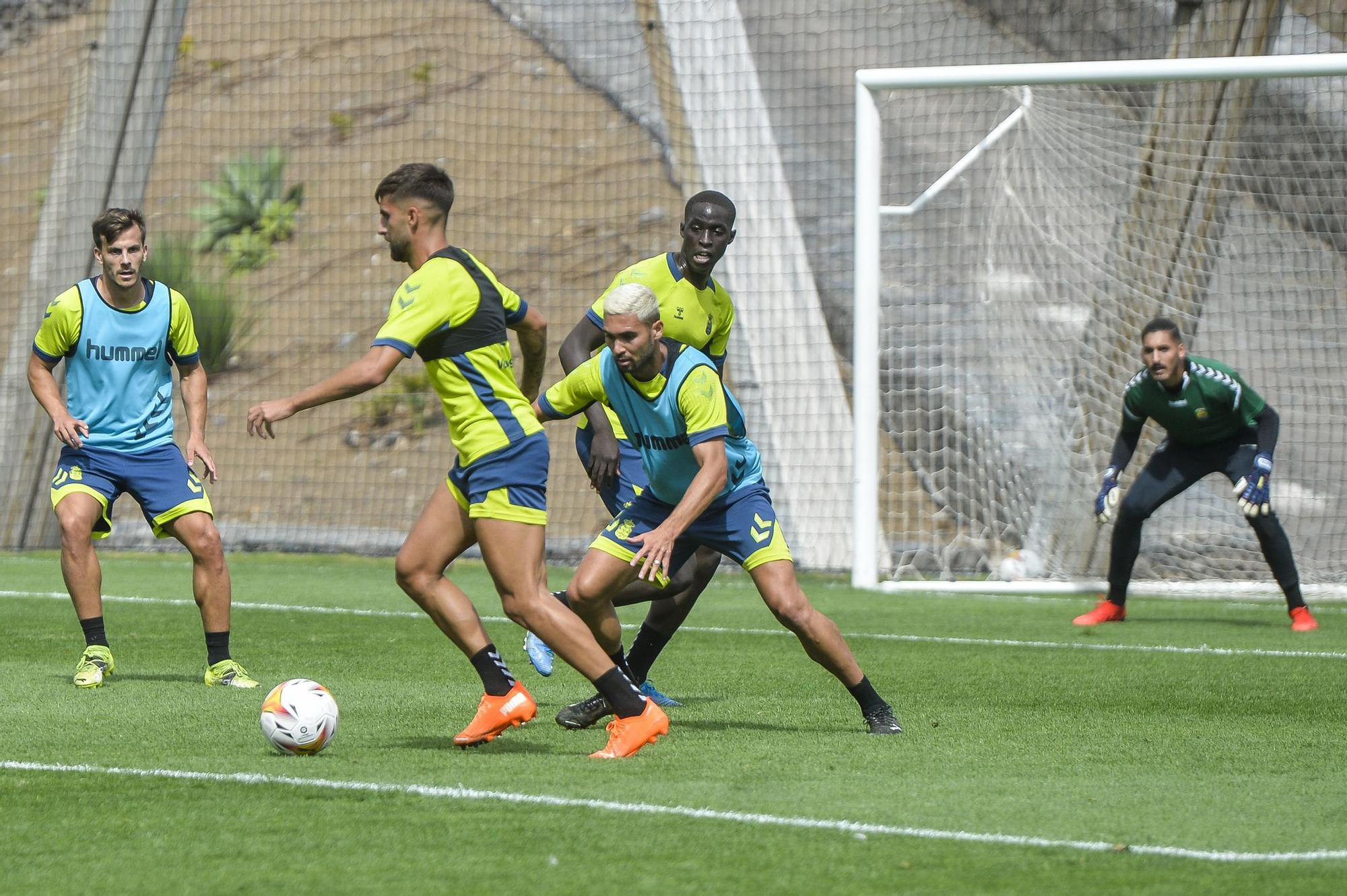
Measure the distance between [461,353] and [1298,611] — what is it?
6.58 m

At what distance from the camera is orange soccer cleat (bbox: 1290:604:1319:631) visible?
10.6 meters

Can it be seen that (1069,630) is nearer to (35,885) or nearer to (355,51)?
(35,885)

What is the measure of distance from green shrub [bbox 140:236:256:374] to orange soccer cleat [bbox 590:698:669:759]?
42.3ft

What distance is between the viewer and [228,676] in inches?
305

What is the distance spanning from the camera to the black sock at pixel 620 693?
19.3 ft

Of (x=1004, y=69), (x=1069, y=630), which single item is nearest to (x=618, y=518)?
(x=1069, y=630)

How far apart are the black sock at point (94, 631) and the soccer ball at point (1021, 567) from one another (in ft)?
23.7

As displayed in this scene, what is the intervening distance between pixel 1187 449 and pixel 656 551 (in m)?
6.25

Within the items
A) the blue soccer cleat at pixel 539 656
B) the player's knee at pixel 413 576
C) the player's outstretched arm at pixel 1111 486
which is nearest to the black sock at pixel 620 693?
the player's knee at pixel 413 576

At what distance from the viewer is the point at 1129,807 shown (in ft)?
16.7

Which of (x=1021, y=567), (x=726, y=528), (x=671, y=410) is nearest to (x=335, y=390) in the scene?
(x=671, y=410)

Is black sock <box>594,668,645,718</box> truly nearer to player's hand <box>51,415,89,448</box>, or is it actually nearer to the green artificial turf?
the green artificial turf

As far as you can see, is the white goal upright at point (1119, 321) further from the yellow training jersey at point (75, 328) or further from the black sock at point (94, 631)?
the black sock at point (94, 631)

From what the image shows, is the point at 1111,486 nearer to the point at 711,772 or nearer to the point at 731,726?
the point at 731,726
